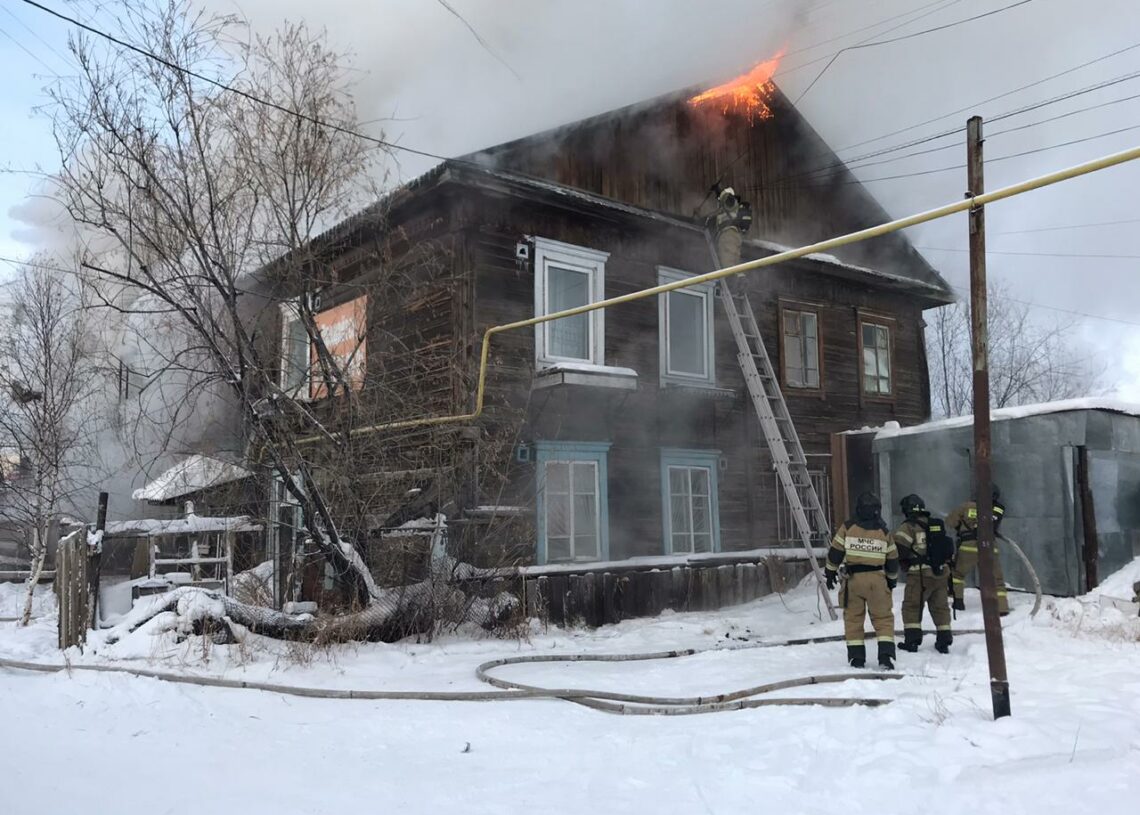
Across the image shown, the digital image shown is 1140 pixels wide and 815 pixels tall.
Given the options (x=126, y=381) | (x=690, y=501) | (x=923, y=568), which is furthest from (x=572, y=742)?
(x=690, y=501)

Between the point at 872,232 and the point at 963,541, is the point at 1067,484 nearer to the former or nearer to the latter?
the point at 963,541

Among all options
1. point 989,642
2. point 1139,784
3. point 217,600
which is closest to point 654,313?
point 217,600

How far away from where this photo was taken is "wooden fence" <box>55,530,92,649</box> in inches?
321

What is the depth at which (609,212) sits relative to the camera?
1208 cm

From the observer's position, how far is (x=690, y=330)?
13680 millimetres

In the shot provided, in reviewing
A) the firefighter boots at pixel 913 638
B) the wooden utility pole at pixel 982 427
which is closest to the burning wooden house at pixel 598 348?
the firefighter boots at pixel 913 638

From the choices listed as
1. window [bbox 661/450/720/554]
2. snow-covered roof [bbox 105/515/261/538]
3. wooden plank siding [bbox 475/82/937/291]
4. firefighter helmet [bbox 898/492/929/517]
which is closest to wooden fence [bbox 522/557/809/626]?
window [bbox 661/450/720/554]

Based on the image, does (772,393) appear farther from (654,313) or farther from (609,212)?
(609,212)

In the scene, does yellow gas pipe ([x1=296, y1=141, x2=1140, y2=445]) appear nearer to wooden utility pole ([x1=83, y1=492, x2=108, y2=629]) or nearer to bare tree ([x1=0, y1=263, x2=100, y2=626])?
wooden utility pole ([x1=83, y1=492, x2=108, y2=629])

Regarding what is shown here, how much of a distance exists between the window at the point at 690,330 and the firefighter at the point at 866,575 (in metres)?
5.80

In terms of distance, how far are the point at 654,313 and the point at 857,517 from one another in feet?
19.8

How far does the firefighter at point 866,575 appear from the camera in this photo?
23.3ft

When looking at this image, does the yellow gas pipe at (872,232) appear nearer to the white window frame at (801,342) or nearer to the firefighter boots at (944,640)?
the firefighter boots at (944,640)

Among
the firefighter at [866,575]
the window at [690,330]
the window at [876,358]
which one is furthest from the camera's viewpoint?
the window at [876,358]
